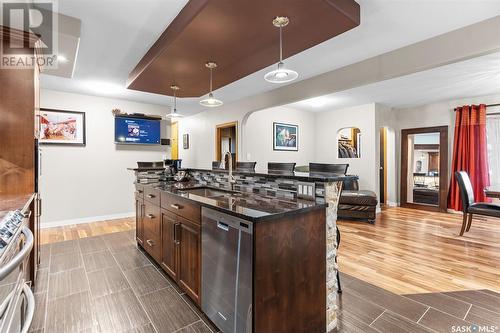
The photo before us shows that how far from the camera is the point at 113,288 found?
2252 millimetres

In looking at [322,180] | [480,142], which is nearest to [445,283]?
[322,180]

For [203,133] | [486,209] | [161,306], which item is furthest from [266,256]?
[203,133]

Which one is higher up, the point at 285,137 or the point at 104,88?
the point at 104,88

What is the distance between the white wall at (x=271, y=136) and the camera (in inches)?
222

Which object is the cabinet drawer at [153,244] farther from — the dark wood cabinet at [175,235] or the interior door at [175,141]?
the interior door at [175,141]

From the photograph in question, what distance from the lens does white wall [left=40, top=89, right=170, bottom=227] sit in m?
4.38

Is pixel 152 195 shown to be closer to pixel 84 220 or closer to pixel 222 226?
pixel 222 226

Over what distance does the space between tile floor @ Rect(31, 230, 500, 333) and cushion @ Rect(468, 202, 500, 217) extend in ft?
5.98

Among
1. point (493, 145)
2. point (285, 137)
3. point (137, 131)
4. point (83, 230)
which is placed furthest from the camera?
point (285, 137)

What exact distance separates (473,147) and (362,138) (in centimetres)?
209

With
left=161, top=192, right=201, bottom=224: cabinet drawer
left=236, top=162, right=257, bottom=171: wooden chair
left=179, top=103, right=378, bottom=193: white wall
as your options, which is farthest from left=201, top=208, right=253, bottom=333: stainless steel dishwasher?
left=179, top=103, right=378, bottom=193: white wall

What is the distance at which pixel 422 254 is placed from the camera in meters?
3.06

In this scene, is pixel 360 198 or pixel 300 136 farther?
pixel 300 136

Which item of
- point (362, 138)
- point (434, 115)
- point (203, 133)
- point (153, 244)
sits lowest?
point (153, 244)
